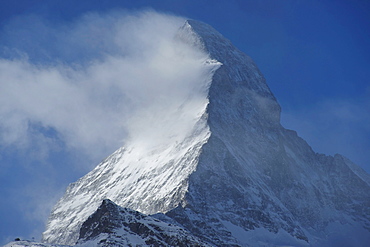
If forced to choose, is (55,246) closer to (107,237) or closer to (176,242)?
(107,237)

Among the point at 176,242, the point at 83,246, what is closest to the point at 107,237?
the point at 83,246

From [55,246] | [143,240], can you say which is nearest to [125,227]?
[143,240]

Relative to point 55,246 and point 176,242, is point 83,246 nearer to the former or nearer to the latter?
point 55,246

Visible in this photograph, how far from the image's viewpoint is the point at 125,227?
7869 inches

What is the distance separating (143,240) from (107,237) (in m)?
11.1

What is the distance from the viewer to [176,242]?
198m

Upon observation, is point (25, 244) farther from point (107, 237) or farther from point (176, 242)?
point (176, 242)

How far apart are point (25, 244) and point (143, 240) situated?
108 ft

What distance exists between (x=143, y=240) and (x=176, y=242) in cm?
1008

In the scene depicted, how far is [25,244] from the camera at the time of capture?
188m

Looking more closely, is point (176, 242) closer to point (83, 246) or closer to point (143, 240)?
point (143, 240)

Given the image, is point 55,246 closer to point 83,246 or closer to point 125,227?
point 83,246

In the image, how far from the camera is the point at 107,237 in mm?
190250

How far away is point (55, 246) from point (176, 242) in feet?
114
